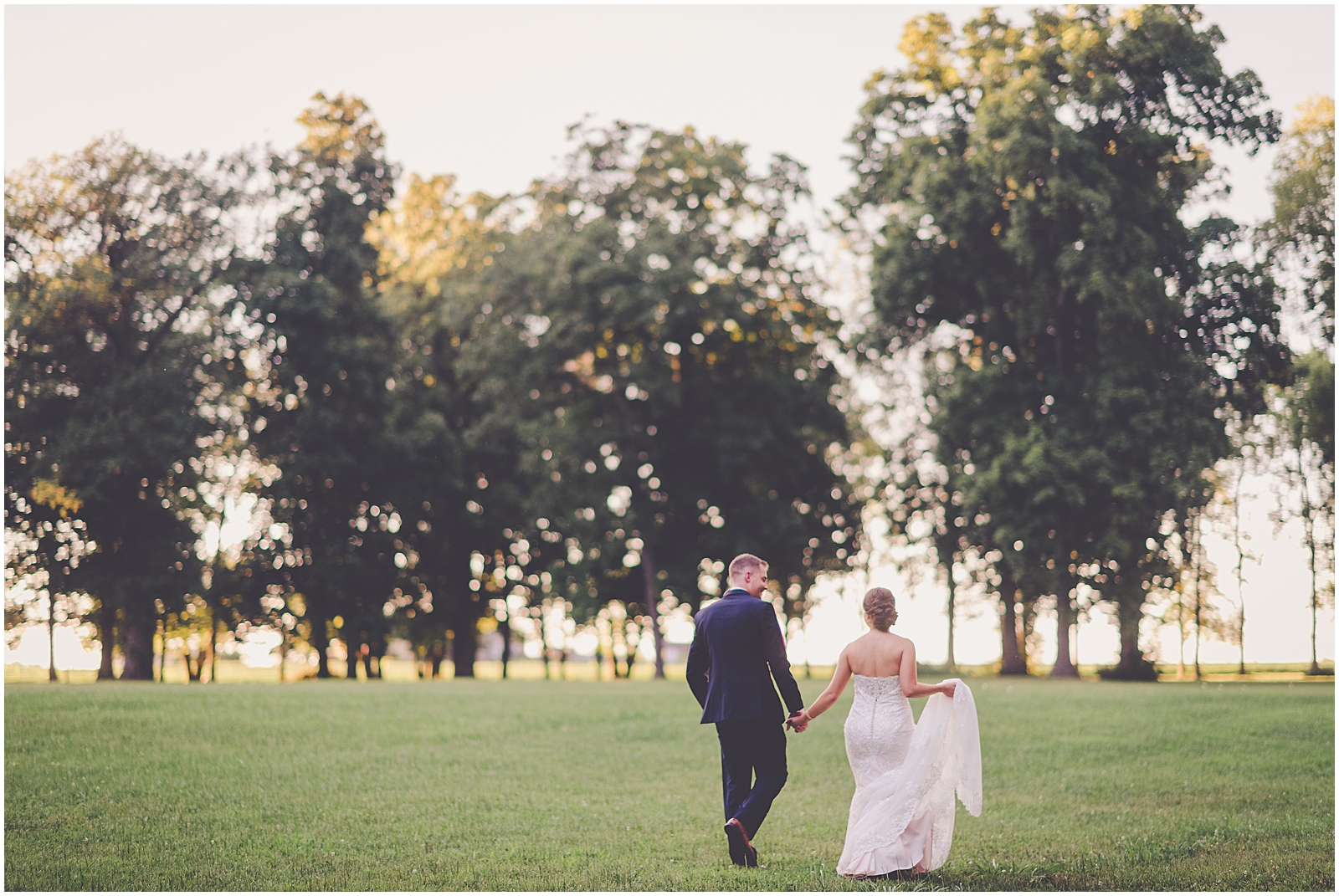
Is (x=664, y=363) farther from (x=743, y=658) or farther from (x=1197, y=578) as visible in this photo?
(x=743, y=658)

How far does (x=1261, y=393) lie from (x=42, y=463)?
37299mm

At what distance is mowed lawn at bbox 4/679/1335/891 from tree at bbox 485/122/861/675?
1548 centimetres

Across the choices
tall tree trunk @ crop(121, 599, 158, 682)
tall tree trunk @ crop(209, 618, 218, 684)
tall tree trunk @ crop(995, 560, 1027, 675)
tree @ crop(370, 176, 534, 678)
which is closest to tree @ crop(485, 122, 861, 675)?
tree @ crop(370, 176, 534, 678)

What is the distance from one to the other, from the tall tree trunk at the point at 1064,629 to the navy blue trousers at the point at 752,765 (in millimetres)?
26344

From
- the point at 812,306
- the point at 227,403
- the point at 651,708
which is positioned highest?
the point at 812,306

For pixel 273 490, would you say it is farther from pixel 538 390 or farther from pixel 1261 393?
pixel 1261 393

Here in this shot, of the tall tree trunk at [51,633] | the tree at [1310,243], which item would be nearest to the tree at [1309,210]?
the tree at [1310,243]

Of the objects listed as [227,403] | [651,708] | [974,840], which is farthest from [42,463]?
[974,840]

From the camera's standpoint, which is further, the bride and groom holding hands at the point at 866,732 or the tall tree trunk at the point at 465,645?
the tall tree trunk at the point at 465,645

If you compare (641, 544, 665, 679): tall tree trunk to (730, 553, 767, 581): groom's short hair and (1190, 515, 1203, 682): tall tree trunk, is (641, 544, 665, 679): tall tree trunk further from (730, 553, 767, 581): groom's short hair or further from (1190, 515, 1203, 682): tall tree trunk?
(730, 553, 767, 581): groom's short hair

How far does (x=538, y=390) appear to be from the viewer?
41.3 metres

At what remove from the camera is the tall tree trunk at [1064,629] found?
33500 millimetres

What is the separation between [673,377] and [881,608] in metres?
31.9

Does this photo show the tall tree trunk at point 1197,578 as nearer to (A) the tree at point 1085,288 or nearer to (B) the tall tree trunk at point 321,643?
(A) the tree at point 1085,288
